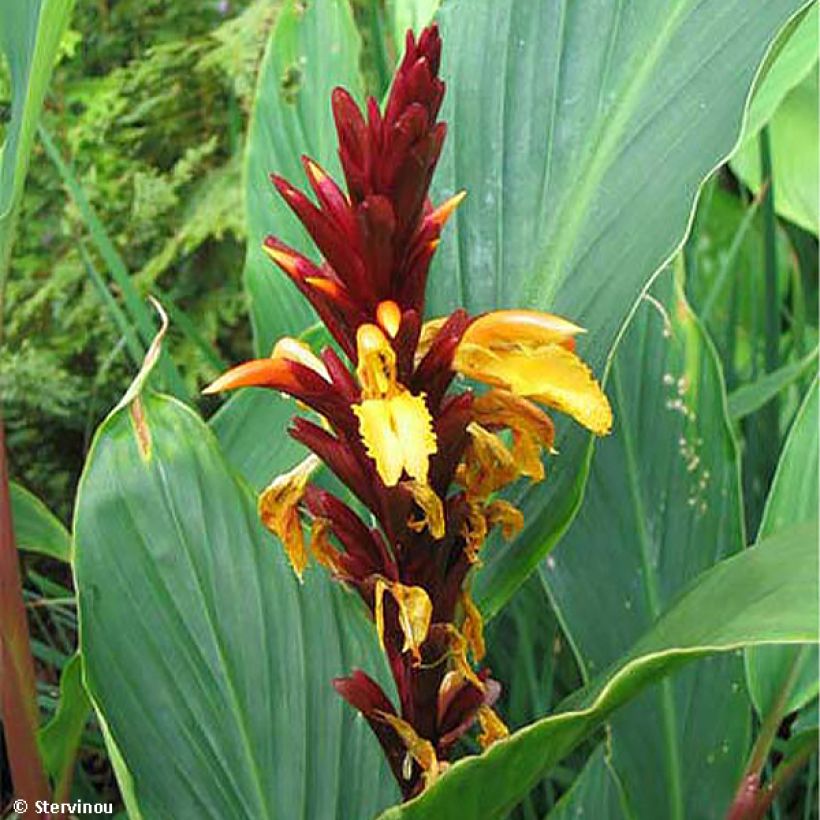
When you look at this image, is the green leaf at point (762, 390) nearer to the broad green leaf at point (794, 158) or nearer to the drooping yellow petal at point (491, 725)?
the broad green leaf at point (794, 158)

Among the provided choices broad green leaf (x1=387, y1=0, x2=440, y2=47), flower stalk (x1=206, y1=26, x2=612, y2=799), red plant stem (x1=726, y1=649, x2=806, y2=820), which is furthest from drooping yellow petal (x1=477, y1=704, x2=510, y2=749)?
broad green leaf (x1=387, y1=0, x2=440, y2=47)

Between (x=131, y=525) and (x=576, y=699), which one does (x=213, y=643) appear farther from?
(x=576, y=699)

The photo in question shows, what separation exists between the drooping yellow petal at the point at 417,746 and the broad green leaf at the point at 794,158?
3.47 feet

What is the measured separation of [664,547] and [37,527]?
1.54 feet

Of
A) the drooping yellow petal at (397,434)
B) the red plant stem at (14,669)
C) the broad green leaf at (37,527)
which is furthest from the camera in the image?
the broad green leaf at (37,527)

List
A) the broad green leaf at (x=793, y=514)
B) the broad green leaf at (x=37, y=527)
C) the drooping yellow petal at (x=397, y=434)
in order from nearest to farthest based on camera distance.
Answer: the drooping yellow petal at (x=397, y=434) → the broad green leaf at (x=793, y=514) → the broad green leaf at (x=37, y=527)

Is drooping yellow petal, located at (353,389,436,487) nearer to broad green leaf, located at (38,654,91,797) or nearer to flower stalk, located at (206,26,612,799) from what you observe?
flower stalk, located at (206,26,612,799)

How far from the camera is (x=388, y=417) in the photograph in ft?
1.97

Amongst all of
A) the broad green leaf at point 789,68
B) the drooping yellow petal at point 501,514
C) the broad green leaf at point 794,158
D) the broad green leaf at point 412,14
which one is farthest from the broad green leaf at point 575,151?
the broad green leaf at point 794,158

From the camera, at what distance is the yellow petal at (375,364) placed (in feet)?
2.01

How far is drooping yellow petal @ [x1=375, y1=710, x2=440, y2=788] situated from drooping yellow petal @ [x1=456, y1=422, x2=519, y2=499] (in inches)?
4.8

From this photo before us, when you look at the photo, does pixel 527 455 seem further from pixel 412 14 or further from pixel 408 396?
pixel 412 14

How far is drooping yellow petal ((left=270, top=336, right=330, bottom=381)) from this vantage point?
67 centimetres

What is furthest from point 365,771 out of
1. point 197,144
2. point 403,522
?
point 197,144
